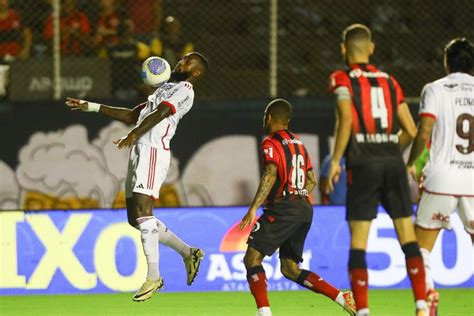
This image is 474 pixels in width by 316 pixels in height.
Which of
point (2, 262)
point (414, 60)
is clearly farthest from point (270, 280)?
point (414, 60)

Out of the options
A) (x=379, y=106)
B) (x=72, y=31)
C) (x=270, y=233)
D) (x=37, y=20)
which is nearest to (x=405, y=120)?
(x=379, y=106)

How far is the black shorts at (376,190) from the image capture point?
25.8ft

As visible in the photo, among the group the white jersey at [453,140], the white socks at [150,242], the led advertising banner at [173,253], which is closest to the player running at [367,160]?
the white jersey at [453,140]

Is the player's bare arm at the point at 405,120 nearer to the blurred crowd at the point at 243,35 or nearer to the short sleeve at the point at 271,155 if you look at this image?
the short sleeve at the point at 271,155

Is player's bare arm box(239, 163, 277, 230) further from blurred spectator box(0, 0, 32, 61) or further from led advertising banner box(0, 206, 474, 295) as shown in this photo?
blurred spectator box(0, 0, 32, 61)

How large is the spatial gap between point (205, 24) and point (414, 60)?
7.73 feet

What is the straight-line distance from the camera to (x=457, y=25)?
44.1ft

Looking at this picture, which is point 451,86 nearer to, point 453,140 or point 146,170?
point 453,140

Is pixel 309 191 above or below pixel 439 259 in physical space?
above

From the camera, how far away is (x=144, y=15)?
13.8 metres

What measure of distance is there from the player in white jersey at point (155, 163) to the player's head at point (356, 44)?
184 cm

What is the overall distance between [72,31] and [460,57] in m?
6.10

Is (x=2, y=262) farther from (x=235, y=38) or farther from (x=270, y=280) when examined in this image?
(x=235, y=38)

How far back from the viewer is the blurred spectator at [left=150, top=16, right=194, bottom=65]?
44.1 ft
